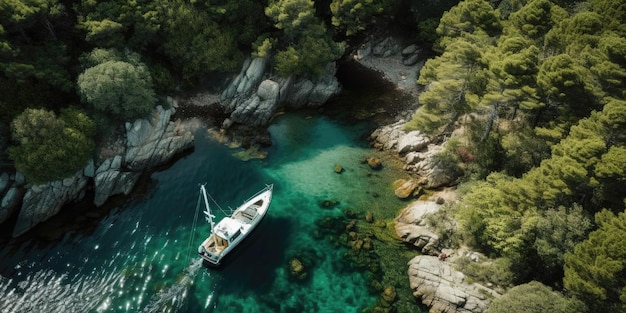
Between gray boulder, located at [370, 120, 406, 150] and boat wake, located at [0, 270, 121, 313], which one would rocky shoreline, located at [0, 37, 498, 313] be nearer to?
gray boulder, located at [370, 120, 406, 150]

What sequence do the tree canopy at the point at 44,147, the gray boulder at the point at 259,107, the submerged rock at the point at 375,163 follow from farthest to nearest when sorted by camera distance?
the gray boulder at the point at 259,107, the submerged rock at the point at 375,163, the tree canopy at the point at 44,147

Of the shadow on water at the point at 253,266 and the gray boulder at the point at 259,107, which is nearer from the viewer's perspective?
the shadow on water at the point at 253,266

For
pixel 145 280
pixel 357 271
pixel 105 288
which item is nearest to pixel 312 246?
pixel 357 271

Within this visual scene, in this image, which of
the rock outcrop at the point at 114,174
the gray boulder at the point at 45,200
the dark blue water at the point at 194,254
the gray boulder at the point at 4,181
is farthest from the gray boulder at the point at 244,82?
the gray boulder at the point at 4,181

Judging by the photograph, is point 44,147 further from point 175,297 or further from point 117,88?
point 175,297

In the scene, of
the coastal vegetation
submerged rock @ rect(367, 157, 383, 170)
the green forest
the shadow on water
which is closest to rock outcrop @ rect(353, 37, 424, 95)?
the green forest

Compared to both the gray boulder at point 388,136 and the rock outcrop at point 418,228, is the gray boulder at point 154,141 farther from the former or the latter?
the rock outcrop at point 418,228

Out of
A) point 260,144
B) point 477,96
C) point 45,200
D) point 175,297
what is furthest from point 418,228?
point 45,200

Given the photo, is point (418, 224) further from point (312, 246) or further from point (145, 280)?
point (145, 280)
